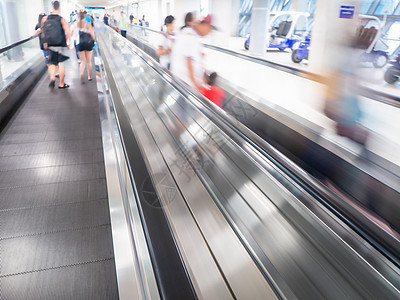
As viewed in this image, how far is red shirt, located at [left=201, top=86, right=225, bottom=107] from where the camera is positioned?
5254mm

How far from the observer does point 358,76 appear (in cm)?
280

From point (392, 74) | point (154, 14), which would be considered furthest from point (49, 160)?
point (154, 14)

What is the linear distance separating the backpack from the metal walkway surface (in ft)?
7.72

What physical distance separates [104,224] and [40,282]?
0.68 metres

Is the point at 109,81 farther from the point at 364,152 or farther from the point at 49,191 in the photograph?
the point at 364,152

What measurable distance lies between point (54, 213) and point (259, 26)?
1340 centimetres

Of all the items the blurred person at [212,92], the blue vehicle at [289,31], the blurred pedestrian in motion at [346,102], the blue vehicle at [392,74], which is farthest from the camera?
the blue vehicle at [289,31]

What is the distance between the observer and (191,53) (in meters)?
4.71

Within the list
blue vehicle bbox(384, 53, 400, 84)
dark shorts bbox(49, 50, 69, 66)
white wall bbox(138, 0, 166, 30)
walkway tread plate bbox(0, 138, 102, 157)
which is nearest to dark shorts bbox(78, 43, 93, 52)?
dark shorts bbox(49, 50, 69, 66)

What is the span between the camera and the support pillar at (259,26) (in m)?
14.0

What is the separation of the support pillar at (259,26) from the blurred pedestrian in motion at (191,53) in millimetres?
10354

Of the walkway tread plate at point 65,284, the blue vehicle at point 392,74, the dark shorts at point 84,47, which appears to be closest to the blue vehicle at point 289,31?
the blue vehicle at point 392,74

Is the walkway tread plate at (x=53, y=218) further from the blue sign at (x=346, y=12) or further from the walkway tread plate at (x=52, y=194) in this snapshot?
the blue sign at (x=346, y=12)

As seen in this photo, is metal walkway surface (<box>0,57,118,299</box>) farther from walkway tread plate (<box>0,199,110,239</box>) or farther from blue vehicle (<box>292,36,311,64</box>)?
blue vehicle (<box>292,36,311,64</box>)
